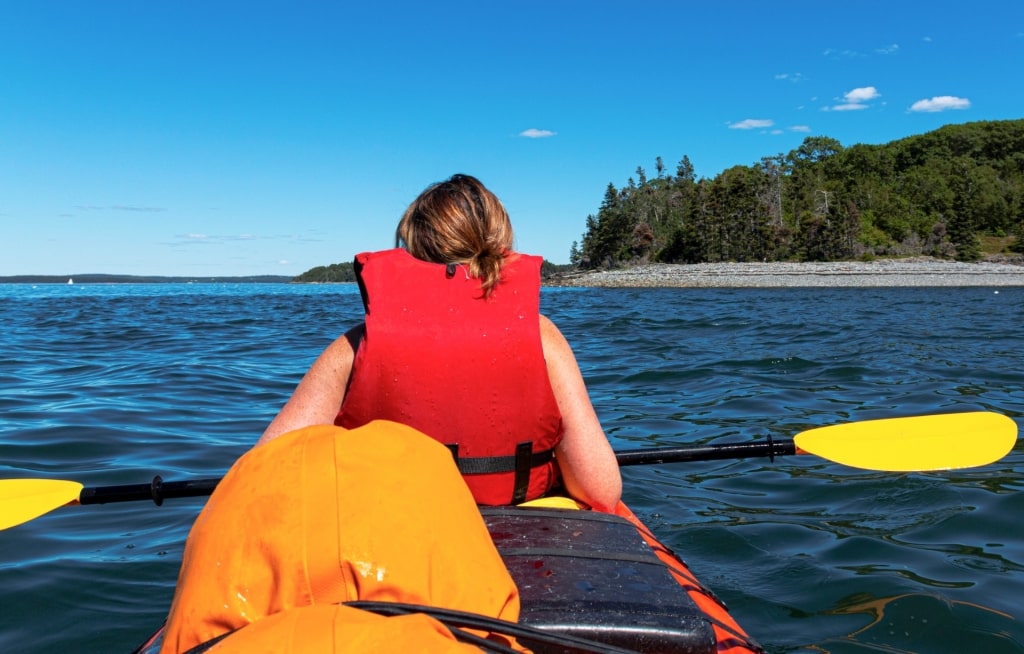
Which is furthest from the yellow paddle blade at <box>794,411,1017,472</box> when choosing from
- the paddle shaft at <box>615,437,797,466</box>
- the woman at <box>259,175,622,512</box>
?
the woman at <box>259,175,622,512</box>

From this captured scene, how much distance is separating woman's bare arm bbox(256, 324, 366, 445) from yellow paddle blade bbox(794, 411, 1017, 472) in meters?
2.34

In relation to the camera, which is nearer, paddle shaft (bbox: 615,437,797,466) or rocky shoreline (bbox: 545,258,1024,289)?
paddle shaft (bbox: 615,437,797,466)

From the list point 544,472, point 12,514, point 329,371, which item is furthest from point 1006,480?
point 12,514

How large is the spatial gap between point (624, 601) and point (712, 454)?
1855mm

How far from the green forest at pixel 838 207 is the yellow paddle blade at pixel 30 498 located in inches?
2527

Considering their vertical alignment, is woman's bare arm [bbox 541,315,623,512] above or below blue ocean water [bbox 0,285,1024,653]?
above

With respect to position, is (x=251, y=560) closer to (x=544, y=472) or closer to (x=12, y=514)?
(x=544, y=472)

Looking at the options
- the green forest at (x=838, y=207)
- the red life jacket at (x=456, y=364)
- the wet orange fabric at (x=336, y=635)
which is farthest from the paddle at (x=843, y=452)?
the green forest at (x=838, y=207)

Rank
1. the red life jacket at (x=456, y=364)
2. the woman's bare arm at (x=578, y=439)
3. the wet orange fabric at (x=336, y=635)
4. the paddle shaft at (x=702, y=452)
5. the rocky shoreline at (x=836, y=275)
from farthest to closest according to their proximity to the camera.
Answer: the rocky shoreline at (x=836, y=275) < the paddle shaft at (x=702, y=452) < the woman's bare arm at (x=578, y=439) < the red life jacket at (x=456, y=364) < the wet orange fabric at (x=336, y=635)

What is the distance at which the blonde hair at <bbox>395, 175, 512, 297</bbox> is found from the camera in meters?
2.31

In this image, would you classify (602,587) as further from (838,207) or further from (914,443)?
(838,207)

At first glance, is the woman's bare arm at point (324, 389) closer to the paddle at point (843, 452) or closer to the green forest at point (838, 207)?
the paddle at point (843, 452)

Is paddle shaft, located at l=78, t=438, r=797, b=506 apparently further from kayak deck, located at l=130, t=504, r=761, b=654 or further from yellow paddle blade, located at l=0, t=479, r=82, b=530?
kayak deck, located at l=130, t=504, r=761, b=654

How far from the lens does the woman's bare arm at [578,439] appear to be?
7.41ft
